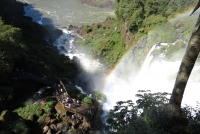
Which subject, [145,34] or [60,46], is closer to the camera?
[145,34]

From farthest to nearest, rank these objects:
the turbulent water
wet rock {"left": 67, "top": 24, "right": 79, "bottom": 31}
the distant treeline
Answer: wet rock {"left": 67, "top": 24, "right": 79, "bottom": 31}
the distant treeline
the turbulent water

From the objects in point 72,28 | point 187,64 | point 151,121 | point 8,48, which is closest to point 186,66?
point 187,64

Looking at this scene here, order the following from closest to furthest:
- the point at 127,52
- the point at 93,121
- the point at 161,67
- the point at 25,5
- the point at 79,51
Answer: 1. the point at 93,121
2. the point at 161,67
3. the point at 127,52
4. the point at 79,51
5. the point at 25,5

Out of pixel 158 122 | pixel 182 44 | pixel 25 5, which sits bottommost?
pixel 158 122

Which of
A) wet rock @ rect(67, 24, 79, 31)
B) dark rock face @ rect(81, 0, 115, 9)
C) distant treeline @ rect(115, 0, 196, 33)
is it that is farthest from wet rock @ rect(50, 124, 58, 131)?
dark rock face @ rect(81, 0, 115, 9)

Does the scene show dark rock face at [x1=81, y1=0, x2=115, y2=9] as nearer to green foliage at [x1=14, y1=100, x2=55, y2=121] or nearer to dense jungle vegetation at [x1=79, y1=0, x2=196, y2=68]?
dense jungle vegetation at [x1=79, y1=0, x2=196, y2=68]

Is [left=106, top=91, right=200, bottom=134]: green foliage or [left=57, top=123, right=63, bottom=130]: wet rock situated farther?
[left=57, top=123, right=63, bottom=130]: wet rock

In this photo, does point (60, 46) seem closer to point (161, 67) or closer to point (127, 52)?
point (127, 52)

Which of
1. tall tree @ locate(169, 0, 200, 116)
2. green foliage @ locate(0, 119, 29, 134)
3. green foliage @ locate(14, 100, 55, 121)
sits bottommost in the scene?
tall tree @ locate(169, 0, 200, 116)

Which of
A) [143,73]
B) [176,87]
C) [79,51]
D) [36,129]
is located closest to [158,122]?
[176,87]
